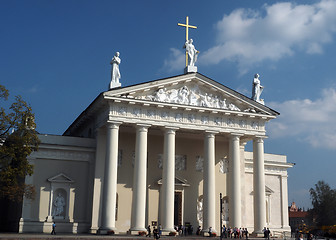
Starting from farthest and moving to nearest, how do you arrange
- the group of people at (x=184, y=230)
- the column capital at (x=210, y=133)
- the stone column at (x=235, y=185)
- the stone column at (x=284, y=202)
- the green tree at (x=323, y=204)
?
the green tree at (x=323, y=204)
the stone column at (x=284, y=202)
the column capital at (x=210, y=133)
the stone column at (x=235, y=185)
the group of people at (x=184, y=230)

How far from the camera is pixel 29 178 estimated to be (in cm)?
3297

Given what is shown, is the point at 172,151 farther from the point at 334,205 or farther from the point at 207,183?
the point at 334,205

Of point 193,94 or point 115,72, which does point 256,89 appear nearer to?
point 193,94

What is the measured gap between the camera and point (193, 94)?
35.4m

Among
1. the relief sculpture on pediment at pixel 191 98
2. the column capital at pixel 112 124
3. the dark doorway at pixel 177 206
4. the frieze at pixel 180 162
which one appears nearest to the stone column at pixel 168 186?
the relief sculpture on pediment at pixel 191 98

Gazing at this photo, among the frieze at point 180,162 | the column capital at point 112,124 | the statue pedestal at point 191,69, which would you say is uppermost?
the statue pedestal at point 191,69

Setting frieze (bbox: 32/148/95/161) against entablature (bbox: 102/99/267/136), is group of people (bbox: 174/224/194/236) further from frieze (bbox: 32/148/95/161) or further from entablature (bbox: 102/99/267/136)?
frieze (bbox: 32/148/95/161)

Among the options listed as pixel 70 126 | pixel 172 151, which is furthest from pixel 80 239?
pixel 70 126

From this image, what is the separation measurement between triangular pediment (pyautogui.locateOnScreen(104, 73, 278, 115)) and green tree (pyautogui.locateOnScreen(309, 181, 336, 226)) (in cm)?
3995

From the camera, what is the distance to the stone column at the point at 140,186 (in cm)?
3109

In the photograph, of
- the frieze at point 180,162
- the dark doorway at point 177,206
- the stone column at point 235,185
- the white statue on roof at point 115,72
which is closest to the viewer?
the white statue on roof at point 115,72

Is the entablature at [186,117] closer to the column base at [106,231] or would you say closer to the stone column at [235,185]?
the stone column at [235,185]

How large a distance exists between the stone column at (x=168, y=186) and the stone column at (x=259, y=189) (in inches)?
304

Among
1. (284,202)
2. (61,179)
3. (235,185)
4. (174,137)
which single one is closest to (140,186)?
(174,137)
